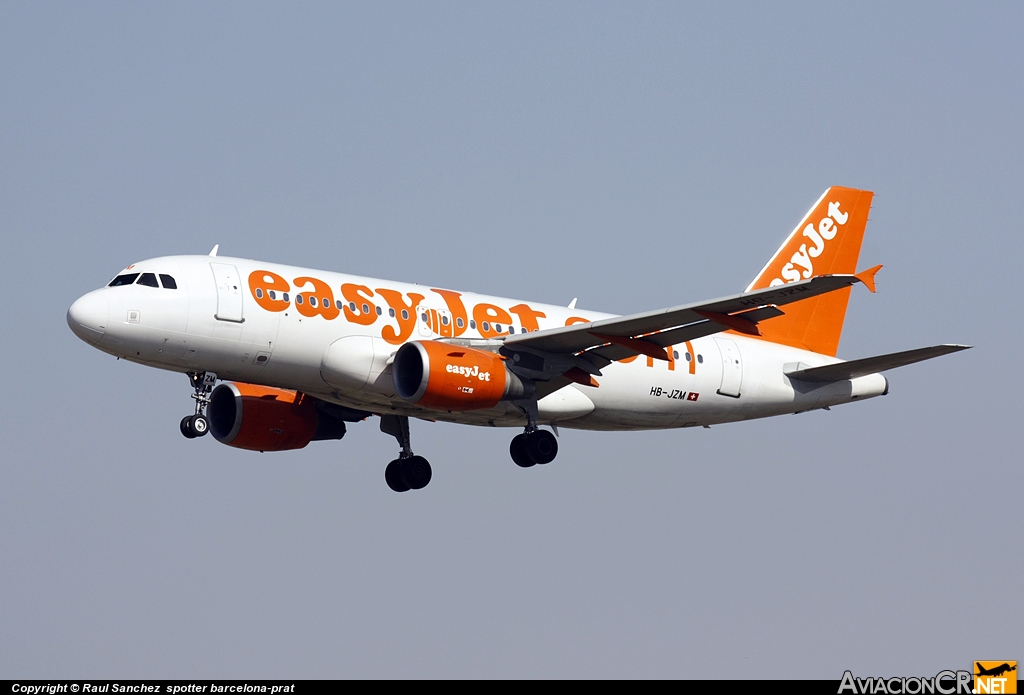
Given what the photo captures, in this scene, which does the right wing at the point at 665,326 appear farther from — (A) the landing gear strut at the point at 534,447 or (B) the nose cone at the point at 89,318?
(B) the nose cone at the point at 89,318

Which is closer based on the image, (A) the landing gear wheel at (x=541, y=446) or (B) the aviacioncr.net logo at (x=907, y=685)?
(B) the aviacioncr.net logo at (x=907, y=685)

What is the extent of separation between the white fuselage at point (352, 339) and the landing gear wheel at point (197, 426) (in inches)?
46.5

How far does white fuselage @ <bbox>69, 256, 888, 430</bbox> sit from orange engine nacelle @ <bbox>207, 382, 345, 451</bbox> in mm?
3326

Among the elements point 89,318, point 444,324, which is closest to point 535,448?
point 444,324

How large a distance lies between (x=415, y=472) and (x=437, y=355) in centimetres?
774

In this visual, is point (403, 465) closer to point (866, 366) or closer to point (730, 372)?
point (730, 372)

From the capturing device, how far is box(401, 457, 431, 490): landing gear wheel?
44.0 metres

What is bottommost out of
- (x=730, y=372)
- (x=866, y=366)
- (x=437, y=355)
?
(x=437, y=355)

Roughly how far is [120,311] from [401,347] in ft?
22.0

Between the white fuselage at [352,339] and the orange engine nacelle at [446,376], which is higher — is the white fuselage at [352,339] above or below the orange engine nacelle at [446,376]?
above

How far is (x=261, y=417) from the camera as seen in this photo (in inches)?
1682

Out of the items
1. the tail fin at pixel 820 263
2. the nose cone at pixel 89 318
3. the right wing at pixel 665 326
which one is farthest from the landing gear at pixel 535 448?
the nose cone at pixel 89 318

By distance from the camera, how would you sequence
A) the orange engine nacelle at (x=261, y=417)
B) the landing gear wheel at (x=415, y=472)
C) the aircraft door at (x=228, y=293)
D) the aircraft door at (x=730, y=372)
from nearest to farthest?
the aircraft door at (x=228, y=293), the orange engine nacelle at (x=261, y=417), the aircraft door at (x=730, y=372), the landing gear wheel at (x=415, y=472)

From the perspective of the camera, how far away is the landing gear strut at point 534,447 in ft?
134
